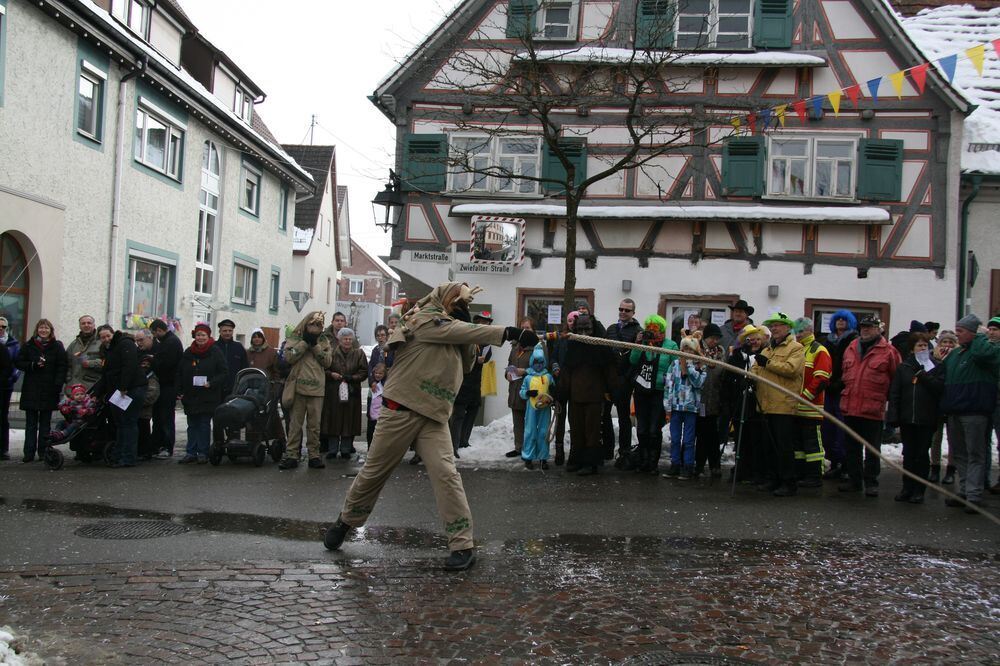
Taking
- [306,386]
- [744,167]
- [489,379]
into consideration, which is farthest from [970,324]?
[744,167]

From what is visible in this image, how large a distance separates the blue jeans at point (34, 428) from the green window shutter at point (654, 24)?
10184 mm

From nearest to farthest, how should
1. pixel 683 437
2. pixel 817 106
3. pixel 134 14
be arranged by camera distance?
pixel 683 437
pixel 817 106
pixel 134 14

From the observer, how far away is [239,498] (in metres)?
8.27

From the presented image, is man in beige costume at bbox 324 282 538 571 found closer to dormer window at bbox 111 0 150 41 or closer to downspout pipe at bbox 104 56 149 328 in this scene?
downspout pipe at bbox 104 56 149 328

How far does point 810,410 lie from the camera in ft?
30.2

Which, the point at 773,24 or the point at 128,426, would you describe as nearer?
the point at 128,426

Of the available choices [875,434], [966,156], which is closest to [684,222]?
[966,156]

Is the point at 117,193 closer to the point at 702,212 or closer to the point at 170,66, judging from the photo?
the point at 170,66

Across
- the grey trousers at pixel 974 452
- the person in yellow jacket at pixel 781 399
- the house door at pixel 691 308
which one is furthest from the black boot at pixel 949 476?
the house door at pixel 691 308

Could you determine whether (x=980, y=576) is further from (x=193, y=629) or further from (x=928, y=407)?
(x=193, y=629)

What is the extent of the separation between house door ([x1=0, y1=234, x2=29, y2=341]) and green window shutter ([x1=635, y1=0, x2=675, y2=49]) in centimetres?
1121

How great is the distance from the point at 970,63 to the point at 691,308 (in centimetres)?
927

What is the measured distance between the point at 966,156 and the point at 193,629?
17.9 metres

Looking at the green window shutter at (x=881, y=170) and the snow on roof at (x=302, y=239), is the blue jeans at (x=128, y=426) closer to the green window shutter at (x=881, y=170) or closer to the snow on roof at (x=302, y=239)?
the green window shutter at (x=881, y=170)
